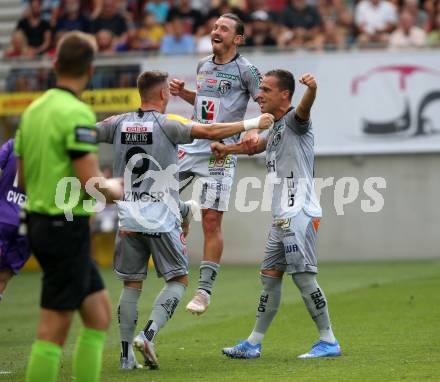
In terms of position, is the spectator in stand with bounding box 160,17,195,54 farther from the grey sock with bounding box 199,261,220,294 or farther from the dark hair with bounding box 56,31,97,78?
the dark hair with bounding box 56,31,97,78

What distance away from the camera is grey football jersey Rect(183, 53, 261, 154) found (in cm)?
1119

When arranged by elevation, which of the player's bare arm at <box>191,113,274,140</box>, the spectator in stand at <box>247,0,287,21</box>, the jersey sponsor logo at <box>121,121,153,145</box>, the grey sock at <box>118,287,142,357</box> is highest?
the player's bare arm at <box>191,113,274,140</box>

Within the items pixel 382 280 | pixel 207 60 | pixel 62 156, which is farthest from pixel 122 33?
pixel 62 156

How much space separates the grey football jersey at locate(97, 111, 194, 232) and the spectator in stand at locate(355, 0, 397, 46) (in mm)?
12702

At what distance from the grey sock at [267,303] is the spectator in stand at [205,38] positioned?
11.5 meters

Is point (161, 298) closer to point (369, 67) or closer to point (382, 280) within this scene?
point (382, 280)

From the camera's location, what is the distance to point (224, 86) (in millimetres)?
11219

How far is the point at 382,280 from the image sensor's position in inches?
686

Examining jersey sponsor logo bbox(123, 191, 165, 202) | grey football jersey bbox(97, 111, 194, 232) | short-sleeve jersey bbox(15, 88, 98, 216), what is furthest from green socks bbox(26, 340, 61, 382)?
jersey sponsor logo bbox(123, 191, 165, 202)

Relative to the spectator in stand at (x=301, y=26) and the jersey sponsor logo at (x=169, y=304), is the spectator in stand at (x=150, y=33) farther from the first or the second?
the jersey sponsor logo at (x=169, y=304)

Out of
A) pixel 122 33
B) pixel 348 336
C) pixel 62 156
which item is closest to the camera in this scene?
pixel 62 156

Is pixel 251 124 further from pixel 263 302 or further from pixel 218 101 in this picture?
pixel 218 101

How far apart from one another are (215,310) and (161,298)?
512cm

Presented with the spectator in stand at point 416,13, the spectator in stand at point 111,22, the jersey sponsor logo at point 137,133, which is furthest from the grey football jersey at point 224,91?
the spectator in stand at point 111,22
